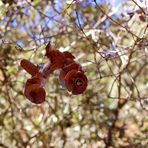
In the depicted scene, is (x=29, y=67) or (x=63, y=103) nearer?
(x=29, y=67)

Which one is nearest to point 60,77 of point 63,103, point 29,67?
point 29,67

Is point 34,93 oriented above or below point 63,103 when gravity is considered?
below

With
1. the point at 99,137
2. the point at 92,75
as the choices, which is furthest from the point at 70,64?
the point at 92,75

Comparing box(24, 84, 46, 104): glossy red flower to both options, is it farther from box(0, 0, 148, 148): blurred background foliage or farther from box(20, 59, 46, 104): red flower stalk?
box(0, 0, 148, 148): blurred background foliage

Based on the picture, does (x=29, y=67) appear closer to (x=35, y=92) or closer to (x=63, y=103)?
(x=35, y=92)

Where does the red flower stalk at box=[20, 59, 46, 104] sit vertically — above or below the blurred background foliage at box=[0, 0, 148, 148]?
below

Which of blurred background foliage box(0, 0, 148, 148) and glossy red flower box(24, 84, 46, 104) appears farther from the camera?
blurred background foliage box(0, 0, 148, 148)

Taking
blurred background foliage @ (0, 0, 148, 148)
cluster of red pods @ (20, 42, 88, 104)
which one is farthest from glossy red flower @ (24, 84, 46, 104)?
blurred background foliage @ (0, 0, 148, 148)

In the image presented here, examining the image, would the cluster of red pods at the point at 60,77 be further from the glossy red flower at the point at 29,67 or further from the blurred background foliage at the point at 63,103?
the blurred background foliage at the point at 63,103
